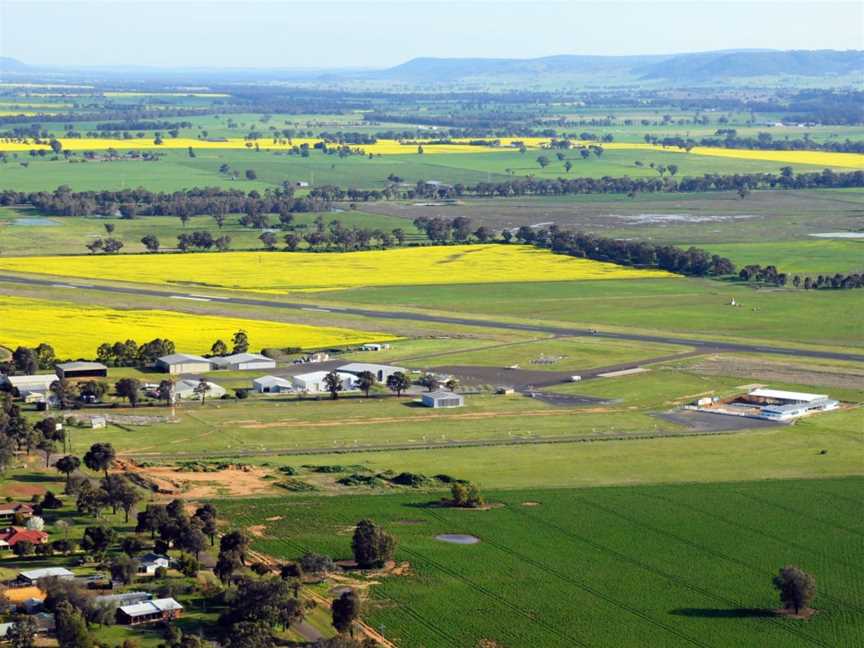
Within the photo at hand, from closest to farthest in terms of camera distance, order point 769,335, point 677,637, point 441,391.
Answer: point 677,637, point 441,391, point 769,335

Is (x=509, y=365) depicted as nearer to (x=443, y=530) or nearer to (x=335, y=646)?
(x=443, y=530)

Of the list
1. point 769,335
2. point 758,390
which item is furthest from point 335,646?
point 769,335

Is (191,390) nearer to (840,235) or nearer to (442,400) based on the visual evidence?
(442,400)

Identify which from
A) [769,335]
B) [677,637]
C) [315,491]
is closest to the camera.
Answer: [677,637]

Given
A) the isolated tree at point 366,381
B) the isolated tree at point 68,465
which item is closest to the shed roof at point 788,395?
the isolated tree at point 366,381

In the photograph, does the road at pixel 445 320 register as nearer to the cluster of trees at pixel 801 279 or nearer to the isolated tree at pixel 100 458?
the cluster of trees at pixel 801 279

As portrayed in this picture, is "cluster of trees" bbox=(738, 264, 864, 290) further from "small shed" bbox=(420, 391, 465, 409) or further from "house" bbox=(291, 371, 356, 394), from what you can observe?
"house" bbox=(291, 371, 356, 394)
